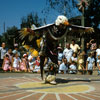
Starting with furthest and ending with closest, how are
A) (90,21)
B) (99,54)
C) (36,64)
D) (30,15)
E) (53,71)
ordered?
(30,15) < (90,21) < (36,64) < (99,54) < (53,71)

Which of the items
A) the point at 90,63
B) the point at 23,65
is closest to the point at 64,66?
the point at 90,63

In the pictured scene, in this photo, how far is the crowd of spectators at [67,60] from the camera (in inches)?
430

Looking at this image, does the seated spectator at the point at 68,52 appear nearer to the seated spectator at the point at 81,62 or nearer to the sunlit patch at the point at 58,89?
the seated spectator at the point at 81,62

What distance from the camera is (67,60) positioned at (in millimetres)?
11133

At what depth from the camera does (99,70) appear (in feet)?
35.2

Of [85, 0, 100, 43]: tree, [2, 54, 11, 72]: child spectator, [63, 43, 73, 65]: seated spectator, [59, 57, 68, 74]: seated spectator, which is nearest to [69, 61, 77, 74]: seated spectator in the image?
[59, 57, 68, 74]: seated spectator

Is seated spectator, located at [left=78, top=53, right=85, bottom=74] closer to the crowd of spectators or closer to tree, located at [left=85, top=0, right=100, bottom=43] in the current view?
the crowd of spectators

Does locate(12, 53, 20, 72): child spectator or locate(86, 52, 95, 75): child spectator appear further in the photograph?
locate(12, 53, 20, 72): child spectator

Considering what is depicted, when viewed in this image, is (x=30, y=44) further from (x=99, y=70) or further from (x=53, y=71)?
(x=99, y=70)

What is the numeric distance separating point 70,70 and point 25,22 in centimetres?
3144

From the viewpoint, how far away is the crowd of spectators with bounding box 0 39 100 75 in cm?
1092

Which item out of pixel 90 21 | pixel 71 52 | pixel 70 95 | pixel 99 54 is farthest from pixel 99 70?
pixel 90 21

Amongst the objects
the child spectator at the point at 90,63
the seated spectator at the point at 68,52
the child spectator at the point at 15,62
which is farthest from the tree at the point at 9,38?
the child spectator at the point at 90,63

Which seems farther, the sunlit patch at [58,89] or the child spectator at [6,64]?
the child spectator at [6,64]
